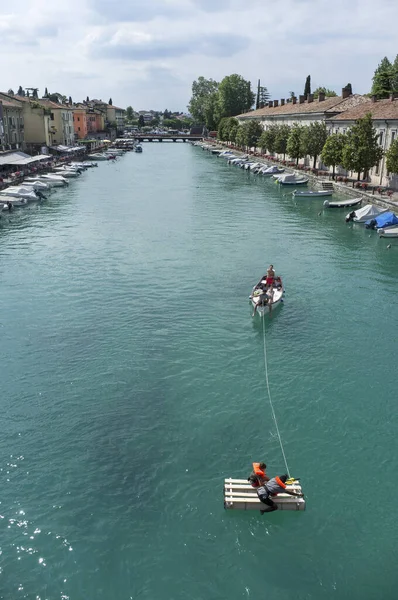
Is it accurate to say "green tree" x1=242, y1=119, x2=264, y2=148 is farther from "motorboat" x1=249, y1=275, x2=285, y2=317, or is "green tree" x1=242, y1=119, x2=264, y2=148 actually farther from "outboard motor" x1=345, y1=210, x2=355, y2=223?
"motorboat" x1=249, y1=275, x2=285, y2=317

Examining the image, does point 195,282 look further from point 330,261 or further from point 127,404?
point 127,404

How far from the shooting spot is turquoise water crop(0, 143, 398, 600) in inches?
519

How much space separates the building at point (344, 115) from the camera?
199 feet

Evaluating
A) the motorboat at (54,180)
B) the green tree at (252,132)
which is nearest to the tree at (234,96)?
the green tree at (252,132)

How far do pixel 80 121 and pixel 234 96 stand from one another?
5341 cm

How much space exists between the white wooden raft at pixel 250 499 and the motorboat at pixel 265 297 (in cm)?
1343

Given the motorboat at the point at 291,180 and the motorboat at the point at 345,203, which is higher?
the motorboat at the point at 291,180

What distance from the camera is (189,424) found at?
60.8ft

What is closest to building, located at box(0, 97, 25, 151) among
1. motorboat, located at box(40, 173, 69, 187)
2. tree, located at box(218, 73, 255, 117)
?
motorboat, located at box(40, 173, 69, 187)

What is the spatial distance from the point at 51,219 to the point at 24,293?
2527 cm

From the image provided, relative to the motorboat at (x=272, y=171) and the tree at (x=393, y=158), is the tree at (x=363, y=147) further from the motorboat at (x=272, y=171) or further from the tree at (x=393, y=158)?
the motorboat at (x=272, y=171)

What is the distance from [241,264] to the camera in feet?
123

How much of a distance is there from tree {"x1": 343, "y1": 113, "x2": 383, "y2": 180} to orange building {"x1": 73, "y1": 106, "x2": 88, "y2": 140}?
362 ft

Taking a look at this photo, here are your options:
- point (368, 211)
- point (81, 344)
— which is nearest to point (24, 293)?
point (81, 344)
